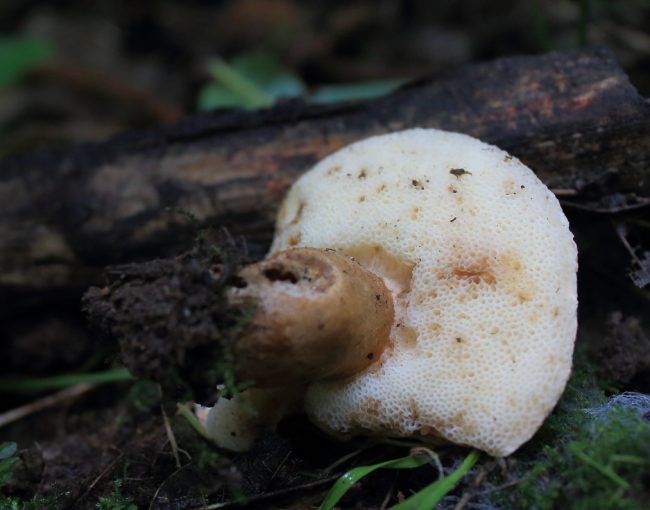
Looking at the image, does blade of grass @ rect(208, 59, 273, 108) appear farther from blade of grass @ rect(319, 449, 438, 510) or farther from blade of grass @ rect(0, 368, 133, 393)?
blade of grass @ rect(319, 449, 438, 510)

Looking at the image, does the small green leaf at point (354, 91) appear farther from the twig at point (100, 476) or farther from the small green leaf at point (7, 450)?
the small green leaf at point (7, 450)

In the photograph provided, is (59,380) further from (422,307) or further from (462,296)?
(462,296)

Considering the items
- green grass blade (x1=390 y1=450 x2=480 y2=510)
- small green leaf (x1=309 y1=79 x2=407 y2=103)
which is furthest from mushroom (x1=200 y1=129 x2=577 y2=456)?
small green leaf (x1=309 y1=79 x2=407 y2=103)

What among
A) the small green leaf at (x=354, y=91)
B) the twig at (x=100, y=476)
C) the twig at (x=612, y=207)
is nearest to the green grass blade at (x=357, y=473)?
the twig at (x=100, y=476)

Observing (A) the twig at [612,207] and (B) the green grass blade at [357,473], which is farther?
(A) the twig at [612,207]

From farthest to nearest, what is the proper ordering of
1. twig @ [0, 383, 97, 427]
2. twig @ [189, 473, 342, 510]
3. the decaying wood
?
twig @ [0, 383, 97, 427] < the decaying wood < twig @ [189, 473, 342, 510]

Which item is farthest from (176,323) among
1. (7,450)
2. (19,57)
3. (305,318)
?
(19,57)

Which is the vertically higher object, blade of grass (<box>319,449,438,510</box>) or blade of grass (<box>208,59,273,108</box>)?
blade of grass (<box>208,59,273,108</box>)
